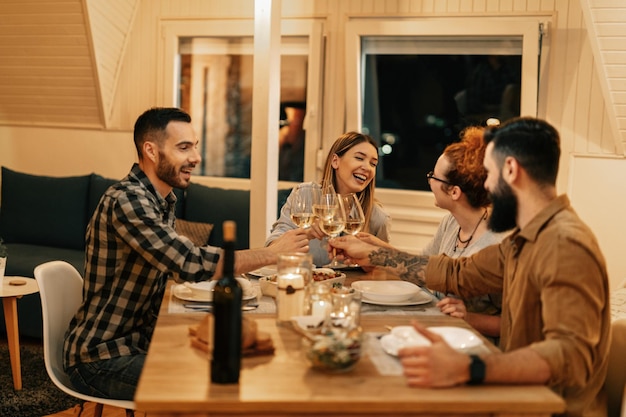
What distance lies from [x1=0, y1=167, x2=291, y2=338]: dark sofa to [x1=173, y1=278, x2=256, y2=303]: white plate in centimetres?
241

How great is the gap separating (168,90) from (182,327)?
3554mm

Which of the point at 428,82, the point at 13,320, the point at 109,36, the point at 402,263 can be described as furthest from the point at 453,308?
the point at 109,36

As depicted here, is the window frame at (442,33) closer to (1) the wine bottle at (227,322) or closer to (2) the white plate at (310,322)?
(2) the white plate at (310,322)

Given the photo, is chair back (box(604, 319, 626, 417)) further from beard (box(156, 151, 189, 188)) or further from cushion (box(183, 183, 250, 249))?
cushion (box(183, 183, 250, 249))

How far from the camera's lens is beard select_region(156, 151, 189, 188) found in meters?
2.65

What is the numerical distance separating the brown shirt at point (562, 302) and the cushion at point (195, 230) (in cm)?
287

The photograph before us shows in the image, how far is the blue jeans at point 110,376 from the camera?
7.88ft

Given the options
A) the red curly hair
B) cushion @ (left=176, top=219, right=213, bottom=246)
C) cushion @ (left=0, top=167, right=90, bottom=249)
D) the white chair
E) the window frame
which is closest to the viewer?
the white chair

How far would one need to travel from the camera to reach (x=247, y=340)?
1.79 m

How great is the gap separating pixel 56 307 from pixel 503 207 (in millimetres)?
1454

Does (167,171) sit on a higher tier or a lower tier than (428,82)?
lower

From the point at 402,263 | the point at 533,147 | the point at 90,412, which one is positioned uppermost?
the point at 533,147

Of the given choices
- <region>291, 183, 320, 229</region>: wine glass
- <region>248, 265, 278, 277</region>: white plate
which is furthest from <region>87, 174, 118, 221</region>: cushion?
<region>291, 183, 320, 229</region>: wine glass

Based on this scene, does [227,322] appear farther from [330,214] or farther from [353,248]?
[353,248]
